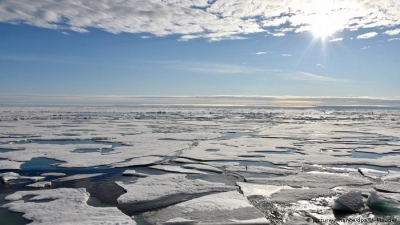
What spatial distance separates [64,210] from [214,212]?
6.87ft

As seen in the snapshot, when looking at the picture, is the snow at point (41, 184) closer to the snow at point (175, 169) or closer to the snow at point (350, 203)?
the snow at point (175, 169)

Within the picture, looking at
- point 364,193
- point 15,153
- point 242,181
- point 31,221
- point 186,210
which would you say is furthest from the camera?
point 15,153

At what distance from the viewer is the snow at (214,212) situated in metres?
4.36

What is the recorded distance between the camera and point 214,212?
4.63m

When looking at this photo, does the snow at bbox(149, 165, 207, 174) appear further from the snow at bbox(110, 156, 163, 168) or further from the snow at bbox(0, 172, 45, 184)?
the snow at bbox(0, 172, 45, 184)

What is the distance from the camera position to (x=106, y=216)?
14.4 ft

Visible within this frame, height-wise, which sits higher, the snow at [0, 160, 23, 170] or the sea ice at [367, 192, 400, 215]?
the sea ice at [367, 192, 400, 215]

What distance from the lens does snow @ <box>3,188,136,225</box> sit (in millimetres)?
4258

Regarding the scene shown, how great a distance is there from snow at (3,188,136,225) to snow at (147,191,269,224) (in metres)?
0.56

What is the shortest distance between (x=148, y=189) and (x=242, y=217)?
2011mm

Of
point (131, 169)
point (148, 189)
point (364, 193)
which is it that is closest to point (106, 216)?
point (148, 189)

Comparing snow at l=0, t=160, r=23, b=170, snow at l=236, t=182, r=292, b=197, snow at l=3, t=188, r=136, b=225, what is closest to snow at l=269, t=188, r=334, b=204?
snow at l=236, t=182, r=292, b=197

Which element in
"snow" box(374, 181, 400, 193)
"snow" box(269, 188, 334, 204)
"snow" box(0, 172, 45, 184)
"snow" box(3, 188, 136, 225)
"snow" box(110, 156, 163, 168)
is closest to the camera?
"snow" box(3, 188, 136, 225)

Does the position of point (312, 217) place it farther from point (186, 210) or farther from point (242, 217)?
point (186, 210)
